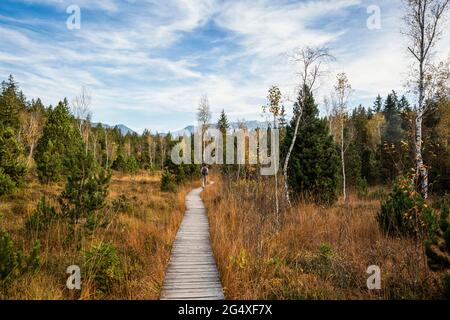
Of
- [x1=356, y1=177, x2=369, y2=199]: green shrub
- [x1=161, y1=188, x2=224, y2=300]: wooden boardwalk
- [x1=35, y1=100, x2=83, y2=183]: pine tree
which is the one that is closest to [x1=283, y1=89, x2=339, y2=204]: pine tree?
[x1=356, y1=177, x2=369, y2=199]: green shrub

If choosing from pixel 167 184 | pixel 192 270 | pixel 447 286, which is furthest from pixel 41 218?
pixel 167 184

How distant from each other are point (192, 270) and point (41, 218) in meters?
3.94

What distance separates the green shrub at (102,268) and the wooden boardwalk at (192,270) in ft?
2.76

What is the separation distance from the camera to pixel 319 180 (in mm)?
12062

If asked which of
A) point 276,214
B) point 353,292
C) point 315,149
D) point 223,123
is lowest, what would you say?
point 353,292

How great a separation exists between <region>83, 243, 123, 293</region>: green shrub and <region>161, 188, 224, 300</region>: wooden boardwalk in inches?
33.1

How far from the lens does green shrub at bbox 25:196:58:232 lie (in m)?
6.07

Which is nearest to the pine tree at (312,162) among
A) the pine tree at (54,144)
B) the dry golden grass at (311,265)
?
the dry golden grass at (311,265)

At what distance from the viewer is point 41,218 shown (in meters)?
6.20

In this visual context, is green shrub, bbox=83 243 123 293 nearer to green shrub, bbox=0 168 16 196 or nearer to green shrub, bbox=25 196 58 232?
green shrub, bbox=25 196 58 232
